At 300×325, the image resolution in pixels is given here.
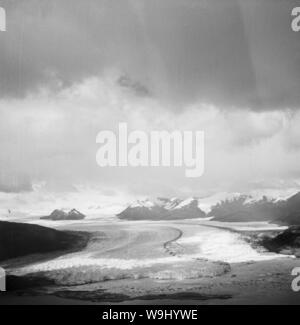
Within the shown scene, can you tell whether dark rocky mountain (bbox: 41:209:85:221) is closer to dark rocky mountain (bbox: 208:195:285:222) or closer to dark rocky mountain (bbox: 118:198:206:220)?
dark rocky mountain (bbox: 118:198:206:220)

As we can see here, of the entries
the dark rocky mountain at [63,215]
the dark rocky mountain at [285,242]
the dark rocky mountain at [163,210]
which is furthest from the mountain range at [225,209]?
the dark rocky mountain at [63,215]

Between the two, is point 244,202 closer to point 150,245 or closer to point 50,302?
point 150,245

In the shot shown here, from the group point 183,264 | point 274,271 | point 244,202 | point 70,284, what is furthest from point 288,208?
point 70,284

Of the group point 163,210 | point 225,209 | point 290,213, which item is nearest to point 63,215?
point 163,210

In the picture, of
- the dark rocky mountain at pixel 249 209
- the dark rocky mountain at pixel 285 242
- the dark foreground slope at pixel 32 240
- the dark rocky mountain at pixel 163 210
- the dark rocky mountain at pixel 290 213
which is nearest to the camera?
the dark rocky mountain at pixel 285 242

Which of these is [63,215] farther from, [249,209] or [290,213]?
[290,213]

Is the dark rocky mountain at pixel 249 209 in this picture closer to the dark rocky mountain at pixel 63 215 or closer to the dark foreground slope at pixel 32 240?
the dark rocky mountain at pixel 63 215

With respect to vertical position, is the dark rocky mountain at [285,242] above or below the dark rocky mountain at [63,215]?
below
